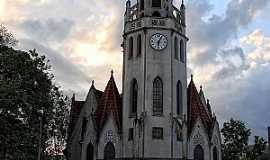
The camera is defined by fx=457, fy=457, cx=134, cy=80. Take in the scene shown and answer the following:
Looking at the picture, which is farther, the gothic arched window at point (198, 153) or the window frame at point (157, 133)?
the gothic arched window at point (198, 153)

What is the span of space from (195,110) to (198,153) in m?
5.49

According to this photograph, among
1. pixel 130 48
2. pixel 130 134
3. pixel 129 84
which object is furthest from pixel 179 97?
pixel 130 48

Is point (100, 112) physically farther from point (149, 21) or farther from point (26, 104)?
point (26, 104)

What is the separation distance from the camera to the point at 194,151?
5444 centimetres

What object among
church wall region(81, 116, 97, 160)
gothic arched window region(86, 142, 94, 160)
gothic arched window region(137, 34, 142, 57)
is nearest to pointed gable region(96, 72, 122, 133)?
church wall region(81, 116, 97, 160)

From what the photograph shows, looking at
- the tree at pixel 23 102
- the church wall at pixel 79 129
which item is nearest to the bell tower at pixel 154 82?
the church wall at pixel 79 129

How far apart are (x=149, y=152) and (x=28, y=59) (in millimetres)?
17503

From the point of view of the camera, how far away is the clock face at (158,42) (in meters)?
54.8

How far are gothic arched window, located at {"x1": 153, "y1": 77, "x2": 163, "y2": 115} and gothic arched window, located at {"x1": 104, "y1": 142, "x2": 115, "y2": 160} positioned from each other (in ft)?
21.6

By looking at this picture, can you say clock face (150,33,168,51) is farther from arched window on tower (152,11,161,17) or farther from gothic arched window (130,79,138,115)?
gothic arched window (130,79,138,115)

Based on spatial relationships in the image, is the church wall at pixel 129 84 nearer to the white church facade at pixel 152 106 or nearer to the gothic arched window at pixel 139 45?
the white church facade at pixel 152 106

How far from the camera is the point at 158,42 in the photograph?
54844 mm

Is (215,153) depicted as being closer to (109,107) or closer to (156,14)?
(109,107)

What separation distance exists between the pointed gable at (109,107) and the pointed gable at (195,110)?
8740mm
